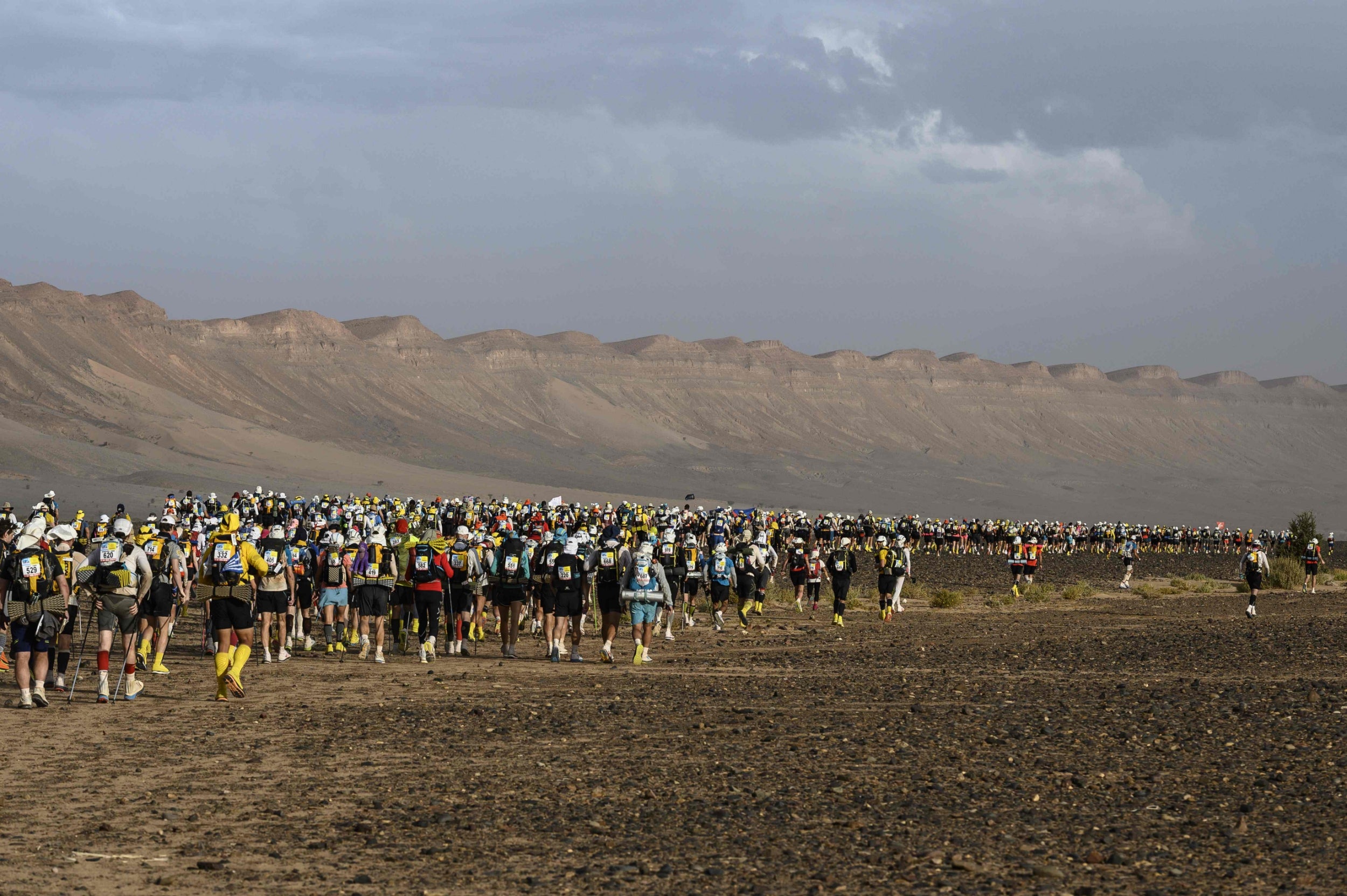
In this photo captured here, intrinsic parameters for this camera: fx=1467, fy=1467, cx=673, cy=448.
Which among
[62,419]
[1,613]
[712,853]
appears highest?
[62,419]

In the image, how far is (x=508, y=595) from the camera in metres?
17.0

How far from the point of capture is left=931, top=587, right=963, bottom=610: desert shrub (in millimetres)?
28500

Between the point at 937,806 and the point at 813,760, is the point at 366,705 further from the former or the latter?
the point at 937,806

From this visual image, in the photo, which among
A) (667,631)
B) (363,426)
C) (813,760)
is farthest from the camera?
(363,426)

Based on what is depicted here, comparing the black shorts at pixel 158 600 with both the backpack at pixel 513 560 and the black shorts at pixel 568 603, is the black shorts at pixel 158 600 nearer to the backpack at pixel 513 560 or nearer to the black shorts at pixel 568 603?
the backpack at pixel 513 560

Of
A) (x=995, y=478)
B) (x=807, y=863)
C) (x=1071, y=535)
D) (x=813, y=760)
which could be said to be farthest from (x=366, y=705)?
(x=995, y=478)

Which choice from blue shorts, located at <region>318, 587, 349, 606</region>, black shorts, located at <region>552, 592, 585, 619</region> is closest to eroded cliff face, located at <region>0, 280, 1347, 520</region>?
blue shorts, located at <region>318, 587, 349, 606</region>

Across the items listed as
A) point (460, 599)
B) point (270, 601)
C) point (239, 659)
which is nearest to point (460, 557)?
point (460, 599)

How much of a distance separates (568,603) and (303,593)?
3.41 metres

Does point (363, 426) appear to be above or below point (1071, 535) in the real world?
above

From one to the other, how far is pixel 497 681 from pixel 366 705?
2144 mm

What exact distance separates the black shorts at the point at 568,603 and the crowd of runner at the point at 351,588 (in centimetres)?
2

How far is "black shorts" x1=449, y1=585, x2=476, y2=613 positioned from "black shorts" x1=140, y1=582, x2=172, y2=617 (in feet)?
13.3

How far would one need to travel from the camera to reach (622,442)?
128m
